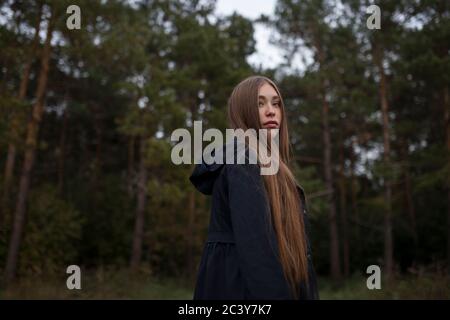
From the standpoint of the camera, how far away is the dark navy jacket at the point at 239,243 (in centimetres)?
211

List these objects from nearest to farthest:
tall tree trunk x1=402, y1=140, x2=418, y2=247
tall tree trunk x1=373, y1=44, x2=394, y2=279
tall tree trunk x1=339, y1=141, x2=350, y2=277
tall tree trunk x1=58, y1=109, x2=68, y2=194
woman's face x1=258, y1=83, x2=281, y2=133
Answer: woman's face x1=258, y1=83, x2=281, y2=133 < tall tree trunk x1=373, y1=44, x2=394, y2=279 < tall tree trunk x1=402, y1=140, x2=418, y2=247 < tall tree trunk x1=58, y1=109, x2=68, y2=194 < tall tree trunk x1=339, y1=141, x2=350, y2=277

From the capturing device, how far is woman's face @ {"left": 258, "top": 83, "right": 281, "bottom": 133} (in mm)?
2600

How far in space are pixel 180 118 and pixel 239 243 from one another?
1487cm

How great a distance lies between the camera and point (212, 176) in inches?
98.8

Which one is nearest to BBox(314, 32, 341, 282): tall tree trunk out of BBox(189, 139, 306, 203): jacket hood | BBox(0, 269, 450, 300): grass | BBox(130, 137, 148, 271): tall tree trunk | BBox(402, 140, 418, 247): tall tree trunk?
BBox(0, 269, 450, 300): grass

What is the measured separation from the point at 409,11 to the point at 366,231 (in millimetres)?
14335

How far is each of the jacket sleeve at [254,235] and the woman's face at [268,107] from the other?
0.36 meters

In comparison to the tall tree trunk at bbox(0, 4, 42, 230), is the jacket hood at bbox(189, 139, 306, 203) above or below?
below

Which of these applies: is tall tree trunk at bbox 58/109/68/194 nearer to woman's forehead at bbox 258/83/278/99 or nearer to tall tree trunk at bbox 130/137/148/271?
tall tree trunk at bbox 130/137/148/271

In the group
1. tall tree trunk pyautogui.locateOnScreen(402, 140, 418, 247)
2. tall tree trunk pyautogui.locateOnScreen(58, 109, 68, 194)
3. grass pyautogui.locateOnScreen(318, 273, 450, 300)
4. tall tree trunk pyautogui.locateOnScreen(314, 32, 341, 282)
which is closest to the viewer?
grass pyautogui.locateOnScreen(318, 273, 450, 300)

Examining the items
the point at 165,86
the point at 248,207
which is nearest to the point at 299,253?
the point at 248,207

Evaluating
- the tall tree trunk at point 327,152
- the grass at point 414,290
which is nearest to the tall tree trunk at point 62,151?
the tall tree trunk at point 327,152

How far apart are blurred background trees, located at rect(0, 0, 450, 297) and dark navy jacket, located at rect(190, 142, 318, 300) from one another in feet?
33.9

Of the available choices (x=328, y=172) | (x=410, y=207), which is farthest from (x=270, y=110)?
(x=410, y=207)
